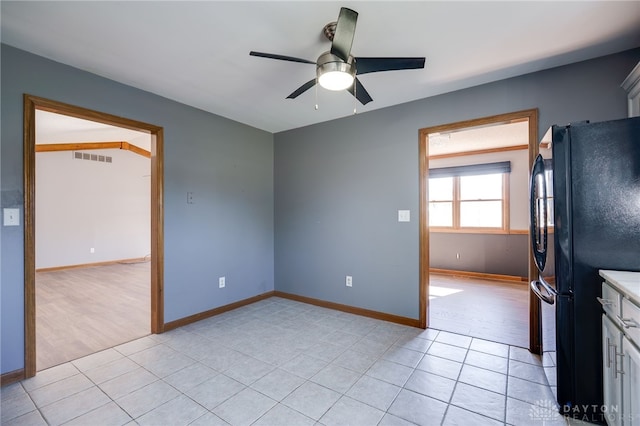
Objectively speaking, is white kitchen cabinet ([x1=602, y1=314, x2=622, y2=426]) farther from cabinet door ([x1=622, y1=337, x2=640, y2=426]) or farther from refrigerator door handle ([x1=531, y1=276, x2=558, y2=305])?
refrigerator door handle ([x1=531, y1=276, x2=558, y2=305])

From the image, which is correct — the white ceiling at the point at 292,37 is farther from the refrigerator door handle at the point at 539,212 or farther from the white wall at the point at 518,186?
the white wall at the point at 518,186

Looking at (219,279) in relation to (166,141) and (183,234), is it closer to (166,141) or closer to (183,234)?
(183,234)

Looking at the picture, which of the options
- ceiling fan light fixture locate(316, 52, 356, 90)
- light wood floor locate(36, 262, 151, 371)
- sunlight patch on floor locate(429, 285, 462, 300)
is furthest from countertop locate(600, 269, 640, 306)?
light wood floor locate(36, 262, 151, 371)

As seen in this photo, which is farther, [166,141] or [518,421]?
[166,141]

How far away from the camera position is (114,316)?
3508mm

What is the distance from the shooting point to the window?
5.54 meters

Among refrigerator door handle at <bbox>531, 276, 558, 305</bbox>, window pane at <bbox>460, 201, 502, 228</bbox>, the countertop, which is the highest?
window pane at <bbox>460, 201, 502, 228</bbox>

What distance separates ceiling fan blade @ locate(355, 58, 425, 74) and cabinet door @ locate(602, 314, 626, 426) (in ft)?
6.02

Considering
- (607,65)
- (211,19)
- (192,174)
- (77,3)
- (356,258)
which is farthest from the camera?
(356,258)

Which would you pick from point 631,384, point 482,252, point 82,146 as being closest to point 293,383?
point 631,384

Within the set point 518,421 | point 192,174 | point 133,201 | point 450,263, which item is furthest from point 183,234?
point 133,201

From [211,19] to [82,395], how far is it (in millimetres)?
2687

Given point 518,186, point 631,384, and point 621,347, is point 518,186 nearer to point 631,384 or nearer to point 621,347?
point 621,347

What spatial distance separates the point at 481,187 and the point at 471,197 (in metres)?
0.27
